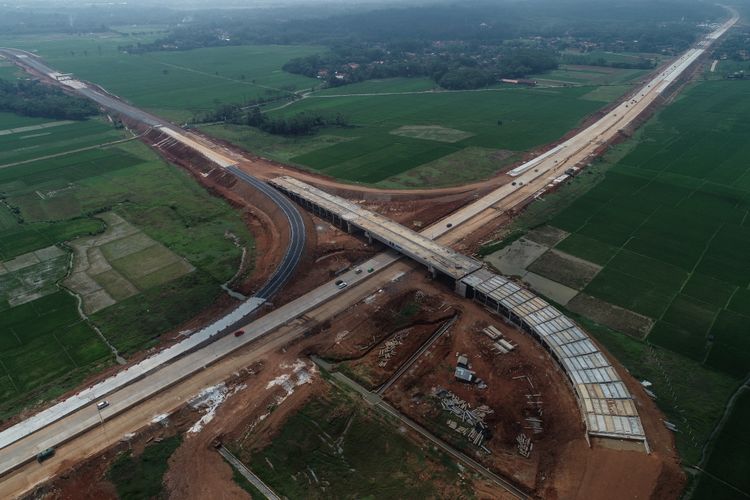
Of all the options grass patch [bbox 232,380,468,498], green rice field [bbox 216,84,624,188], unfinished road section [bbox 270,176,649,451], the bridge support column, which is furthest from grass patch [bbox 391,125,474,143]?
grass patch [bbox 232,380,468,498]

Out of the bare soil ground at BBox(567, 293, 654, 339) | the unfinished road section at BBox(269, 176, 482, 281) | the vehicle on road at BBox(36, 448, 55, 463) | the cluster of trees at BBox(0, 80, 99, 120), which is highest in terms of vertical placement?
the cluster of trees at BBox(0, 80, 99, 120)

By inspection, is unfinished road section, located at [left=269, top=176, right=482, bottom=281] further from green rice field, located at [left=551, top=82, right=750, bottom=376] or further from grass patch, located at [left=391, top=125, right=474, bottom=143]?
grass patch, located at [left=391, top=125, right=474, bottom=143]

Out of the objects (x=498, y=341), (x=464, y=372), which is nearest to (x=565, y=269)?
(x=498, y=341)

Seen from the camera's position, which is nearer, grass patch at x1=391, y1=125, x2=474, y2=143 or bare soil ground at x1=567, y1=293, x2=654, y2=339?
bare soil ground at x1=567, y1=293, x2=654, y2=339

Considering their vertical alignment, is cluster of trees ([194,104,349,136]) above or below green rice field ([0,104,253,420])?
above

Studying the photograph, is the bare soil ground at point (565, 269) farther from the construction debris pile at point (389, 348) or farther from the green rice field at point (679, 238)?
the construction debris pile at point (389, 348)

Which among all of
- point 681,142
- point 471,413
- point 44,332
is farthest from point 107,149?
point 681,142

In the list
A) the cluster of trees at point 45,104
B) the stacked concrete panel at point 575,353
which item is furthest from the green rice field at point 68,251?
the stacked concrete panel at point 575,353
